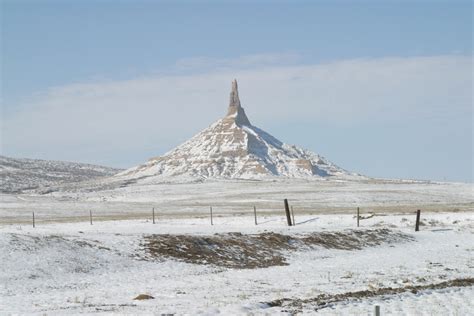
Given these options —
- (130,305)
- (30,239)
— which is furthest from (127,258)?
(130,305)

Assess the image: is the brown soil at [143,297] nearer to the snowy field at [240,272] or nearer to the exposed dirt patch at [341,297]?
the snowy field at [240,272]

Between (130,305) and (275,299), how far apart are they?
445cm

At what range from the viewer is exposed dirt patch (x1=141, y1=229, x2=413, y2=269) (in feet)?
108

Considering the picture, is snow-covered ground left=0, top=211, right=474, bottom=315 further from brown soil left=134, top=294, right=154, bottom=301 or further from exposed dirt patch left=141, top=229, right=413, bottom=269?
exposed dirt patch left=141, top=229, right=413, bottom=269

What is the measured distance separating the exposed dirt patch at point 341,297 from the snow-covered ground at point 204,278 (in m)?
0.21

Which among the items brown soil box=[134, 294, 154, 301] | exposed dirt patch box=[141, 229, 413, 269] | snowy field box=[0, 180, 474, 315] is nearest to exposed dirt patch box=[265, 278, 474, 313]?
snowy field box=[0, 180, 474, 315]

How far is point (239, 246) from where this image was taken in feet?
118

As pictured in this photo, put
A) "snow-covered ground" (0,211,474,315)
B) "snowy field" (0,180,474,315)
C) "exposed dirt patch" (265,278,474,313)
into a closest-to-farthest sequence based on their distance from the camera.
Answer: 1. "exposed dirt patch" (265,278,474,313)
2. "snow-covered ground" (0,211,474,315)
3. "snowy field" (0,180,474,315)

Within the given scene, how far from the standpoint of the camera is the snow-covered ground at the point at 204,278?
63.2ft

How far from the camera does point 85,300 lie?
69.4ft

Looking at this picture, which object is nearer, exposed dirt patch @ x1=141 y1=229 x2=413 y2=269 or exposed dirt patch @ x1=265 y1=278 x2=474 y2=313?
exposed dirt patch @ x1=265 y1=278 x2=474 y2=313

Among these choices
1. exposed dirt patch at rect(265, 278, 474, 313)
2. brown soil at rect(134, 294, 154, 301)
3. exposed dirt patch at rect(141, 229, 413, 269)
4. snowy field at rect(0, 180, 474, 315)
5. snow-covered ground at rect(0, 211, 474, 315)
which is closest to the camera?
exposed dirt patch at rect(265, 278, 474, 313)

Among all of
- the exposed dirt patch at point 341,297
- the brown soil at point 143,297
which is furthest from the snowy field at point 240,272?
the brown soil at point 143,297

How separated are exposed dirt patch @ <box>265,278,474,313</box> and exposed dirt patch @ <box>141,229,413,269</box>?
1045 centimetres
